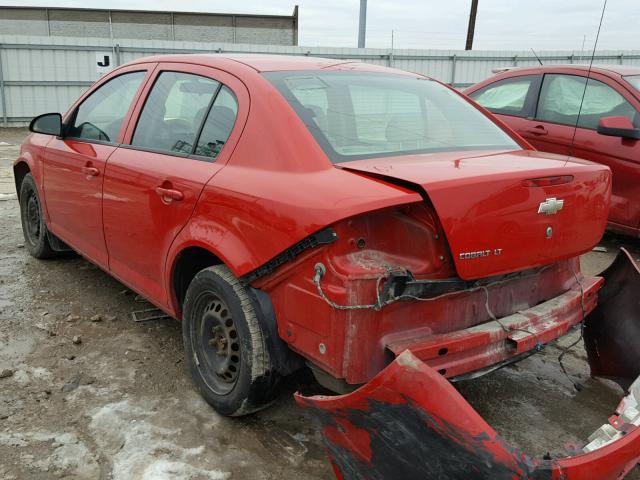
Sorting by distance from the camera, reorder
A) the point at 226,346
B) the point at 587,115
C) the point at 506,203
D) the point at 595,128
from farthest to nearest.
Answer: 1. the point at 587,115
2. the point at 595,128
3. the point at 226,346
4. the point at 506,203

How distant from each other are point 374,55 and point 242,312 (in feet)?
59.1

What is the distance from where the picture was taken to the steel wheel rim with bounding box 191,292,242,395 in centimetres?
286

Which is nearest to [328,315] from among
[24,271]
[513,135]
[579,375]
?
[513,135]

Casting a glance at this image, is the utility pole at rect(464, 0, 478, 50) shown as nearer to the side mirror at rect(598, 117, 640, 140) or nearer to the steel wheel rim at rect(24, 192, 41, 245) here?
the side mirror at rect(598, 117, 640, 140)

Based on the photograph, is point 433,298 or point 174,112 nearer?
point 433,298

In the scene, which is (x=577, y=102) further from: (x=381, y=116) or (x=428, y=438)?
(x=428, y=438)

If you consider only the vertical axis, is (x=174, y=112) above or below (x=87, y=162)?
above

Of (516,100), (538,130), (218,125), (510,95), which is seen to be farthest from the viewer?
(510,95)

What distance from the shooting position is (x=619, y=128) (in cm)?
532

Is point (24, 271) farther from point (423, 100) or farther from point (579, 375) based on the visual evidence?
point (579, 375)

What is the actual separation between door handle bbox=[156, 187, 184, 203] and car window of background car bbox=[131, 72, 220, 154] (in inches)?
9.3

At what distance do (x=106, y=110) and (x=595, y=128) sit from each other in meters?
4.32

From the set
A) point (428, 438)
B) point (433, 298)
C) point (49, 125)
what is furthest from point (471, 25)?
point (428, 438)

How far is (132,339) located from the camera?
12.7 ft
